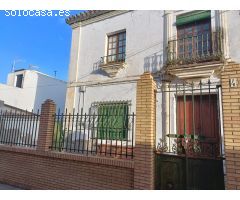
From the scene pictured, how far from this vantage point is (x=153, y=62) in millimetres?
8695

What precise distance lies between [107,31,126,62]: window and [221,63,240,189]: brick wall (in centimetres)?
680

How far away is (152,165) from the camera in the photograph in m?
3.86

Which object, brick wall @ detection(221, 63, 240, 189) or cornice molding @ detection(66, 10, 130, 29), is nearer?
brick wall @ detection(221, 63, 240, 189)

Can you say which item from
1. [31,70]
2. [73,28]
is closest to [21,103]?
[31,70]

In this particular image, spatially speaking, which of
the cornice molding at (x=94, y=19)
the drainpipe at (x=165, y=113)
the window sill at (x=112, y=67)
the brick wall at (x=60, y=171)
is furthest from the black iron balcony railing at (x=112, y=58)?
the brick wall at (x=60, y=171)

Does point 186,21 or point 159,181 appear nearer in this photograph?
point 159,181

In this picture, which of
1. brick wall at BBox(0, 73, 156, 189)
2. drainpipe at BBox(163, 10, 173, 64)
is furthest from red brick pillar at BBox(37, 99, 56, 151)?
drainpipe at BBox(163, 10, 173, 64)

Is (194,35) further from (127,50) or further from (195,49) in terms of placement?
(127,50)

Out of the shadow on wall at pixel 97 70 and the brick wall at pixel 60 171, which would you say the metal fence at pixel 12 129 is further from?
the shadow on wall at pixel 97 70

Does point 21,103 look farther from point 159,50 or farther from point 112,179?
point 112,179

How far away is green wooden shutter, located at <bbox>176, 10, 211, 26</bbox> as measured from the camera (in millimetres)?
8086

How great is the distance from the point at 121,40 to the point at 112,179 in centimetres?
751

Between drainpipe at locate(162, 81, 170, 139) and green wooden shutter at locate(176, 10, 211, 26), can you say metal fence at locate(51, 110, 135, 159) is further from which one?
green wooden shutter at locate(176, 10, 211, 26)

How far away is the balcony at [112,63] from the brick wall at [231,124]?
6.18 m
